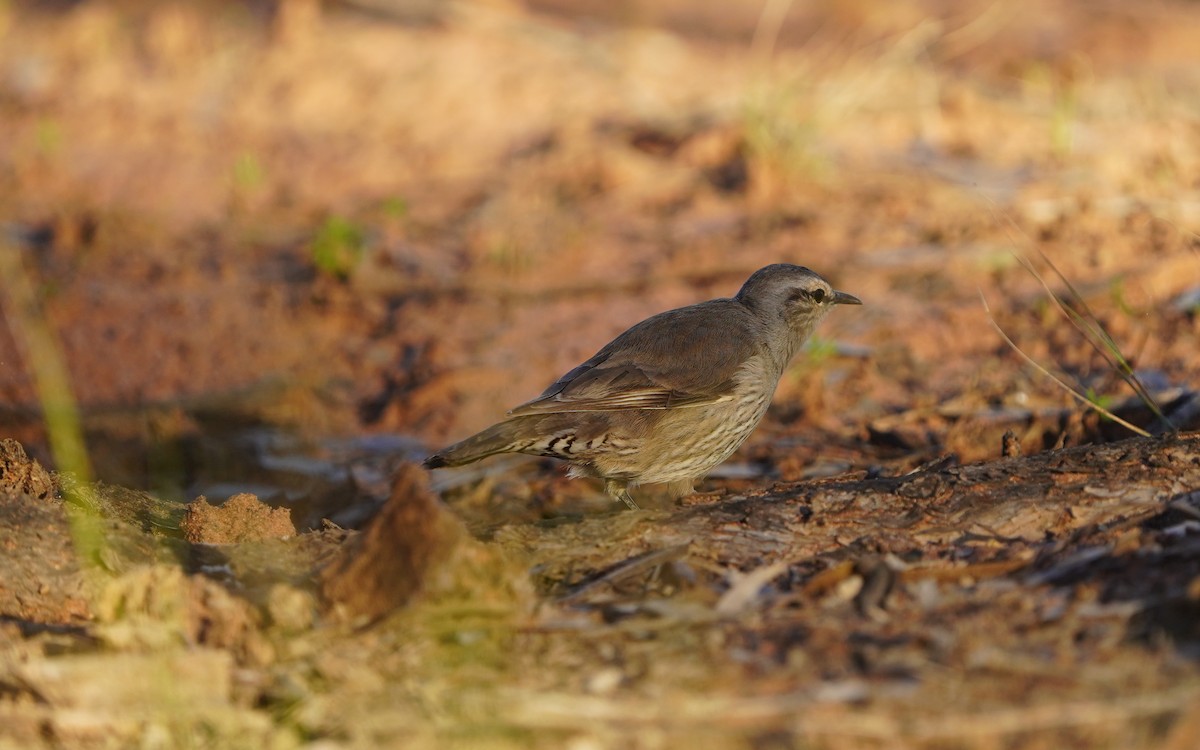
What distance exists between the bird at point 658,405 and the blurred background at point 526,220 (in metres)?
A: 0.57

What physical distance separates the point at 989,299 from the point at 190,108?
27.5 feet

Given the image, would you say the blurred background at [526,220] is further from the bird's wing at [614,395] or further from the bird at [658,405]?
the bird's wing at [614,395]

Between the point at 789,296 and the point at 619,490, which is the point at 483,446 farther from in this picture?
the point at 789,296

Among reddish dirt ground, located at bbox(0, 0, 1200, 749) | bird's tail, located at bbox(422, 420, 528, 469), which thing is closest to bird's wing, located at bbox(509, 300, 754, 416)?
bird's tail, located at bbox(422, 420, 528, 469)

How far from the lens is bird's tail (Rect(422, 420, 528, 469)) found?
548 cm

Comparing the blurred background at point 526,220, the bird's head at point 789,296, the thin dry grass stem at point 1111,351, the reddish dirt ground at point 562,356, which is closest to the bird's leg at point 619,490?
the reddish dirt ground at point 562,356

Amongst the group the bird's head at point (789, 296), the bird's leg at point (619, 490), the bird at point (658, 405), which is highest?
the bird's head at point (789, 296)

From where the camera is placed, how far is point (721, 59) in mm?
13836

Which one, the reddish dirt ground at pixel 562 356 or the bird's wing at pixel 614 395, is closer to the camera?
the reddish dirt ground at pixel 562 356

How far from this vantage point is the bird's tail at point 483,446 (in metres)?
5.48

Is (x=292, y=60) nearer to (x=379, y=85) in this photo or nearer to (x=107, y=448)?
(x=379, y=85)

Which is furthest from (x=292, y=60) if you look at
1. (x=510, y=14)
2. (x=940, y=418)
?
(x=940, y=418)

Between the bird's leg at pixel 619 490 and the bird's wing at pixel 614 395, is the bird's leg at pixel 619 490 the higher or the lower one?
the lower one

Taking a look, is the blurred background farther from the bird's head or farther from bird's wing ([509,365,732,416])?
bird's wing ([509,365,732,416])
